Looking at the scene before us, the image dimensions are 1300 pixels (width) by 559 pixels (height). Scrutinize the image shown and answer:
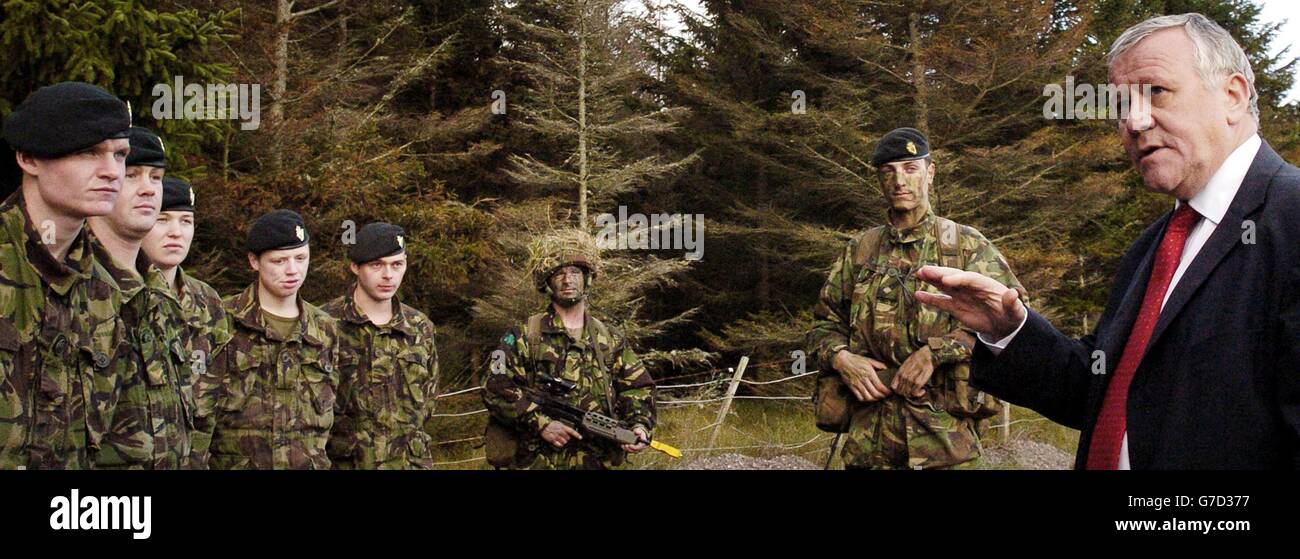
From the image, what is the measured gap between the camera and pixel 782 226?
64.9 ft

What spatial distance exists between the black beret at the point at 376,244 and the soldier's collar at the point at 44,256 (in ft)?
8.75

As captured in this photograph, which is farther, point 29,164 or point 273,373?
point 273,373

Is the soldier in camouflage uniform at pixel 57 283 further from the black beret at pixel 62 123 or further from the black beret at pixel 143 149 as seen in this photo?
the black beret at pixel 143 149

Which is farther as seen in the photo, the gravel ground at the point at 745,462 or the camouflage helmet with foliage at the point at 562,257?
the gravel ground at the point at 745,462

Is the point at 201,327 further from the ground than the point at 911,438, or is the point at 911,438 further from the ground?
the point at 201,327

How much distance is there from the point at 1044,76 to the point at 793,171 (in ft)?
14.9

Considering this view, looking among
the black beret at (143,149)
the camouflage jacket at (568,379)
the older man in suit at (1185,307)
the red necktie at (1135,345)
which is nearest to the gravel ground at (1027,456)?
the camouflage jacket at (568,379)

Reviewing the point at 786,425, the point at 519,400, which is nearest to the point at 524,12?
the point at 786,425

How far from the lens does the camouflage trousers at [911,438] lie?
5426 millimetres

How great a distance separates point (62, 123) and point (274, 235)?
225 centimetres

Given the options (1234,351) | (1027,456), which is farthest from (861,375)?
(1027,456)

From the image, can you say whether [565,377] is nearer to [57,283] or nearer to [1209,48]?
[57,283]

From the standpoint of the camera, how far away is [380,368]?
6.56 meters

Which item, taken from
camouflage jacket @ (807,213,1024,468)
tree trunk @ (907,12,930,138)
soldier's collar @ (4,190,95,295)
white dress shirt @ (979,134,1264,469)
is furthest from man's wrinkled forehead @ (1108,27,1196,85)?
tree trunk @ (907,12,930,138)
